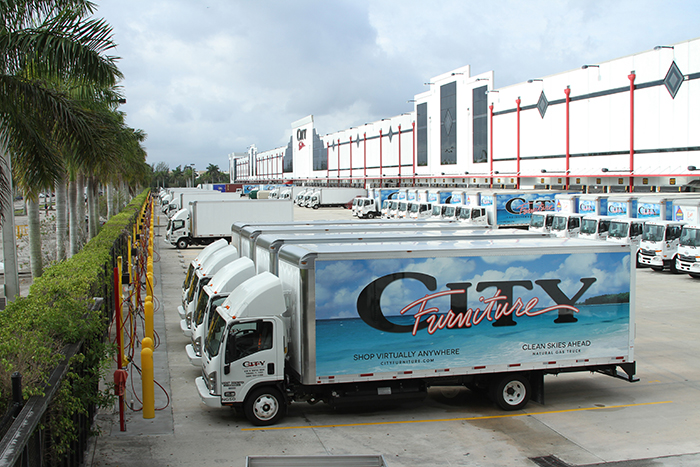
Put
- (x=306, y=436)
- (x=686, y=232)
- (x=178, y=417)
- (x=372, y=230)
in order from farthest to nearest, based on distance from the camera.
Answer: (x=686, y=232) → (x=372, y=230) → (x=178, y=417) → (x=306, y=436)

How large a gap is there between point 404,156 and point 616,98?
39.5 meters

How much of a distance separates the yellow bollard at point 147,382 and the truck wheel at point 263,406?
1599 mm

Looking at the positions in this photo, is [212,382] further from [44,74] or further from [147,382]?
[44,74]

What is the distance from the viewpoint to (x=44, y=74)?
1120 centimetres

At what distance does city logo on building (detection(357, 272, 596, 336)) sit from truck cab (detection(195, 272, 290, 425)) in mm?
1388

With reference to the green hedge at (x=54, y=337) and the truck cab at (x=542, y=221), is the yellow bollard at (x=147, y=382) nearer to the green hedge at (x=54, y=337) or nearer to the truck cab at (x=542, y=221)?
the green hedge at (x=54, y=337)

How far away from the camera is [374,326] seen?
10477 mm

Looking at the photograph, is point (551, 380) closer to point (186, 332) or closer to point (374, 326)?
point (374, 326)

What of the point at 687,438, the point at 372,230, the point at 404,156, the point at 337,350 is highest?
the point at 404,156

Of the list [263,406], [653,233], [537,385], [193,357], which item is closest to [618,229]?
[653,233]

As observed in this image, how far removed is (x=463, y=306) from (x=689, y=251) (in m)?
20.2

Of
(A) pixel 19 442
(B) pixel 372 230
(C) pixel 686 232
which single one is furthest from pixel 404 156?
(A) pixel 19 442

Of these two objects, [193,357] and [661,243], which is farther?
[661,243]

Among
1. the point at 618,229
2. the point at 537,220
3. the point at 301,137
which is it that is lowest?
the point at 618,229
